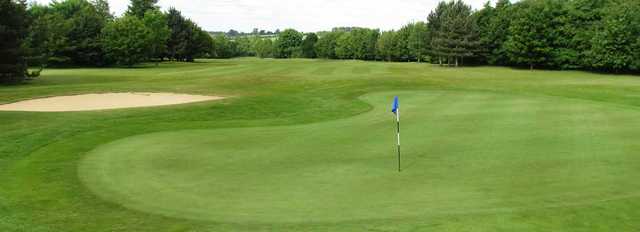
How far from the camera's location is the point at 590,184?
9875mm

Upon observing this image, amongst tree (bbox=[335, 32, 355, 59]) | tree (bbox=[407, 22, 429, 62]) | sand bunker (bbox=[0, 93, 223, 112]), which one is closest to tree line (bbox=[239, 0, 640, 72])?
tree (bbox=[407, 22, 429, 62])

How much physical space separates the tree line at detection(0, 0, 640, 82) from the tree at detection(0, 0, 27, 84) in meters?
0.07

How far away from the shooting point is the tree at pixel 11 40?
37500mm

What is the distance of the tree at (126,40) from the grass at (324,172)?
52400 mm

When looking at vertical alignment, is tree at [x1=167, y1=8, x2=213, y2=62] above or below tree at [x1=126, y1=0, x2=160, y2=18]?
below

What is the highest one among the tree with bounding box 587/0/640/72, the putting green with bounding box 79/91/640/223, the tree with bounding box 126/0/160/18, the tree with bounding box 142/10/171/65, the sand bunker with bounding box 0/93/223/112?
the tree with bounding box 126/0/160/18

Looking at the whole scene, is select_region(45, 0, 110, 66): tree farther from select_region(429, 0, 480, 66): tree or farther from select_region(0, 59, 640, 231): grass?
select_region(429, 0, 480, 66): tree

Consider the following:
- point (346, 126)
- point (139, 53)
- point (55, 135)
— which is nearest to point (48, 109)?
point (55, 135)

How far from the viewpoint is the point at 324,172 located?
10781 mm

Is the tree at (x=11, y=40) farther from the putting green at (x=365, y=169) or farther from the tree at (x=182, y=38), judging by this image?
the tree at (x=182, y=38)

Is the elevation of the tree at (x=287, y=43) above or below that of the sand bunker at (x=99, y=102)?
above

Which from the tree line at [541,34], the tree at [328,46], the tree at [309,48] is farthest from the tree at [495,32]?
the tree at [309,48]

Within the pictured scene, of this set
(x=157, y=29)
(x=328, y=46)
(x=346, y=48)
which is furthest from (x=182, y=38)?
(x=328, y=46)

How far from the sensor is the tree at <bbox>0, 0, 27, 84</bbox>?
1476 inches
